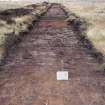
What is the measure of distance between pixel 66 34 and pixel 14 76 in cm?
816

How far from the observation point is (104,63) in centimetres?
1045

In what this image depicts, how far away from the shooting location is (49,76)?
371 inches

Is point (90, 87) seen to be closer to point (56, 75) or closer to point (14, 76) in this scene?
point (56, 75)

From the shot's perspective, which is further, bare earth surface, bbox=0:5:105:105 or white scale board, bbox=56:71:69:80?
white scale board, bbox=56:71:69:80

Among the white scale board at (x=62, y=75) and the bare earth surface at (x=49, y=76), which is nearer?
the bare earth surface at (x=49, y=76)

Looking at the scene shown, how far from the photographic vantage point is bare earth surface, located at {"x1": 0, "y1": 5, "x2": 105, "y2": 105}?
7672 millimetres

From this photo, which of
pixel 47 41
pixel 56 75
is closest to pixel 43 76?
pixel 56 75

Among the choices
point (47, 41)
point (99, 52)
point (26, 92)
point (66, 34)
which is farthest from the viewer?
point (66, 34)

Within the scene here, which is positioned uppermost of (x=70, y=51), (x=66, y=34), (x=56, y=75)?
(x=56, y=75)

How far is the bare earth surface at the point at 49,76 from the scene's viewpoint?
7672 millimetres

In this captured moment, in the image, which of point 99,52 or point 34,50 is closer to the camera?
point 99,52

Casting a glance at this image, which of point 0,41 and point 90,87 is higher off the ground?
point 90,87

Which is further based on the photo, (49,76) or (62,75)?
(62,75)

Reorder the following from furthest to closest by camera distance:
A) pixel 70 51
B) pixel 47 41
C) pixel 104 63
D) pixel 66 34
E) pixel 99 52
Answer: pixel 66 34 → pixel 47 41 → pixel 70 51 → pixel 99 52 → pixel 104 63
